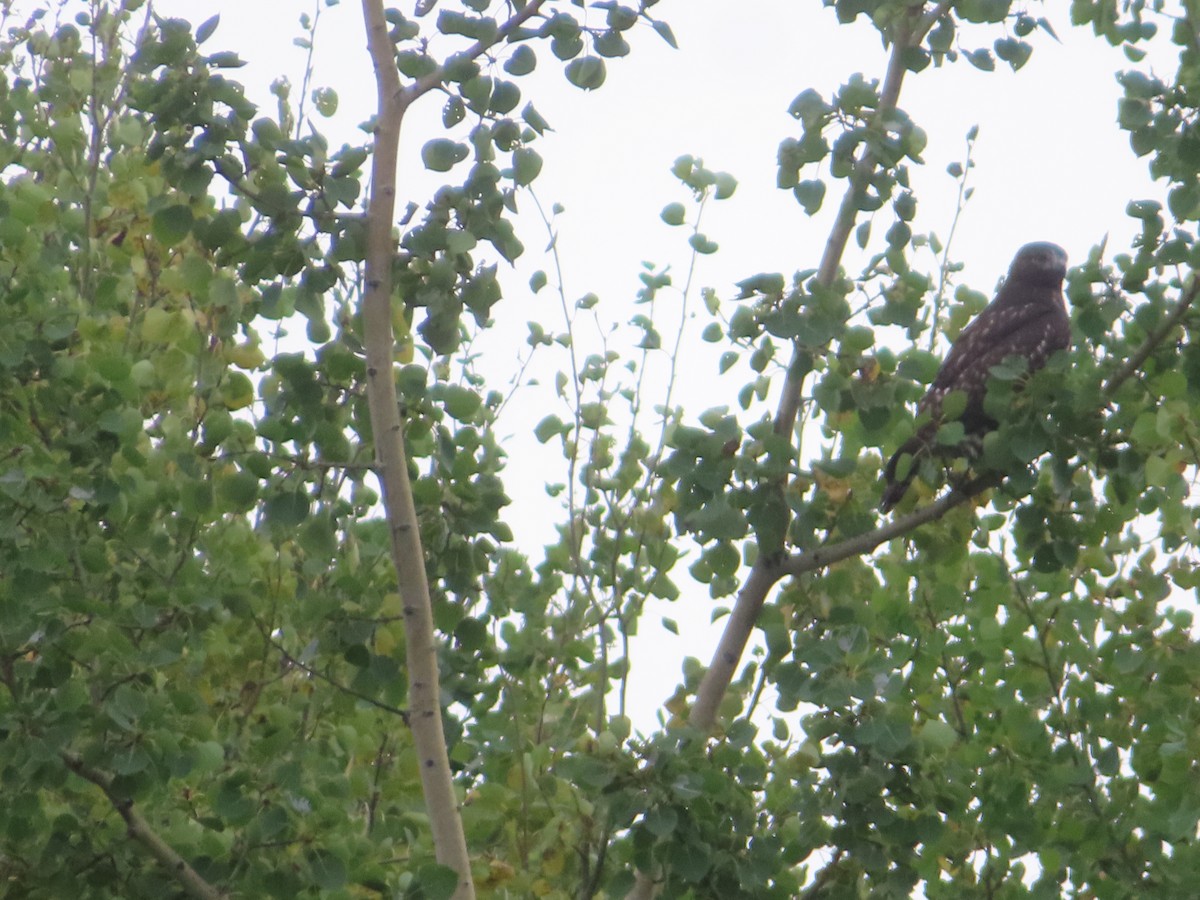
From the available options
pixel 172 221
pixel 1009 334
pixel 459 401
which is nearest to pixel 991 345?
pixel 1009 334

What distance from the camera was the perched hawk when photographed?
594 centimetres

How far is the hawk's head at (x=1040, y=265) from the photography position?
6723 millimetres

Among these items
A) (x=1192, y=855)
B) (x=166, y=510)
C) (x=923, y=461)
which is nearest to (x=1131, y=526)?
(x=1192, y=855)

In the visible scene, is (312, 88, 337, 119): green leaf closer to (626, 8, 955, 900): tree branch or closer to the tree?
the tree

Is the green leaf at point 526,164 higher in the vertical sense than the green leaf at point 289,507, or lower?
higher

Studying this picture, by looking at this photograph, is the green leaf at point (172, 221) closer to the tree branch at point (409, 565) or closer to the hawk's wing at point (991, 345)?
the tree branch at point (409, 565)

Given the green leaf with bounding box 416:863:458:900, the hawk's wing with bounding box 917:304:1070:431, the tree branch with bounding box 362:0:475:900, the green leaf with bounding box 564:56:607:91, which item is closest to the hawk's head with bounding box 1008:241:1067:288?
the hawk's wing with bounding box 917:304:1070:431

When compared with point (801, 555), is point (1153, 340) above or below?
above

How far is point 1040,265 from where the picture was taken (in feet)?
22.2

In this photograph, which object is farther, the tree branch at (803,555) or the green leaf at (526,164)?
the tree branch at (803,555)

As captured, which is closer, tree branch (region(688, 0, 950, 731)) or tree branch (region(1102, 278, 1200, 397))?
tree branch (region(1102, 278, 1200, 397))

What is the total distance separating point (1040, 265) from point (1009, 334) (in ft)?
2.29

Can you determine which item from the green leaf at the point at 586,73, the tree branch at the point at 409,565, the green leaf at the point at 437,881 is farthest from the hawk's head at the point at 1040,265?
the green leaf at the point at 437,881

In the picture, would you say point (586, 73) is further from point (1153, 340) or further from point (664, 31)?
point (1153, 340)
